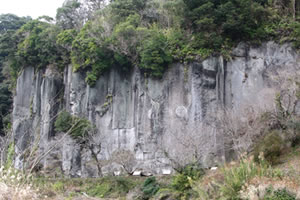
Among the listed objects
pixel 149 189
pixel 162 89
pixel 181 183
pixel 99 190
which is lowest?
pixel 99 190

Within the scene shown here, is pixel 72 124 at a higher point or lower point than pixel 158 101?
lower

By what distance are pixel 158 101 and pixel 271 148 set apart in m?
11.6

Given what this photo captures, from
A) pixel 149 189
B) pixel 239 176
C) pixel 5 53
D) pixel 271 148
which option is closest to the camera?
pixel 239 176

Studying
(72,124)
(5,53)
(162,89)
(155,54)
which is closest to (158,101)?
(162,89)

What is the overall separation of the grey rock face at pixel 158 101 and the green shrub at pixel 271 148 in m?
5.60

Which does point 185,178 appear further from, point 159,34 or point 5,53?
point 5,53

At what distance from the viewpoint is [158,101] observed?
26469mm

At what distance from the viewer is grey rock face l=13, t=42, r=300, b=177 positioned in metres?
24.5

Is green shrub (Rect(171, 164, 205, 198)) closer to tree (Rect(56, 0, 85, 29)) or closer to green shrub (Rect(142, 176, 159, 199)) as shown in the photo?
green shrub (Rect(142, 176, 159, 199))

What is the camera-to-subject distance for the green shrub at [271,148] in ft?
52.3

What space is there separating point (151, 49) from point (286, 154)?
41.3 feet

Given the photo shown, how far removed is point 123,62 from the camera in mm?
27984

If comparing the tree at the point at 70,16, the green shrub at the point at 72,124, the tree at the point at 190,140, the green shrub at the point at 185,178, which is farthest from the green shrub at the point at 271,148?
the tree at the point at 70,16

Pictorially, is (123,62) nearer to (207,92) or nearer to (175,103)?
(175,103)
